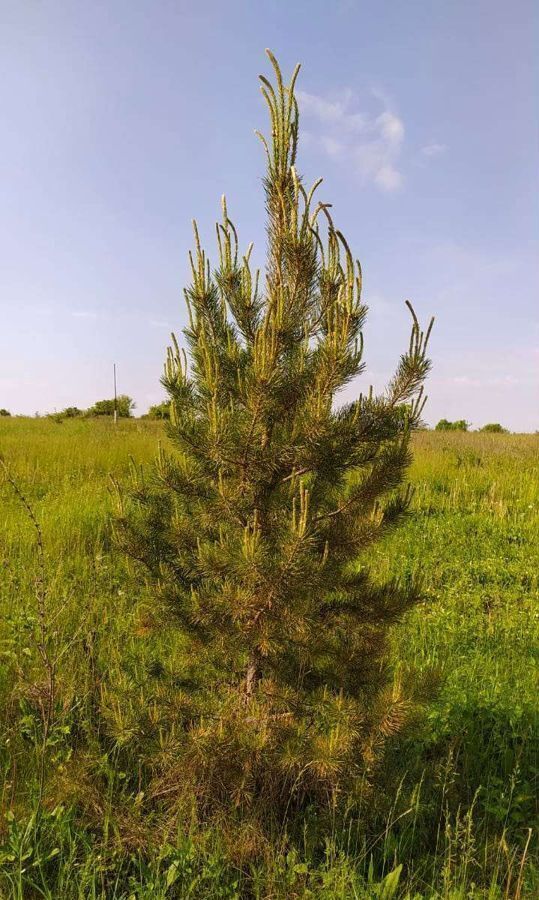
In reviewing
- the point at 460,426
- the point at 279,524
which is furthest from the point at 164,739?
the point at 460,426

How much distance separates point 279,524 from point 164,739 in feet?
4.04

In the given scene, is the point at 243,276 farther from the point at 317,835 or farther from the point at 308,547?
the point at 317,835

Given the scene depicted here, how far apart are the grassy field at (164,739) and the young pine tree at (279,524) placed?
28 cm

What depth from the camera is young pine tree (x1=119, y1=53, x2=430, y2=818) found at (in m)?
2.51

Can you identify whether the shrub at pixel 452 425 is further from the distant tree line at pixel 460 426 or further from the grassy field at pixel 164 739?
the grassy field at pixel 164 739

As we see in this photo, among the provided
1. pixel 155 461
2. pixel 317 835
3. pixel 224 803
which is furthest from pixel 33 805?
pixel 155 461

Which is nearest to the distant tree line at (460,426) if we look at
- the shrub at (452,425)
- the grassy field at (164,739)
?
the shrub at (452,425)

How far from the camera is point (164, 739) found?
2777 mm

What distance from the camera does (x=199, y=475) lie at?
9.41ft

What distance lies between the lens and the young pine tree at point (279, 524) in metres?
2.51

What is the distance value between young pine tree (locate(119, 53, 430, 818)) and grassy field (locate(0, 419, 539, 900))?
0.28 m

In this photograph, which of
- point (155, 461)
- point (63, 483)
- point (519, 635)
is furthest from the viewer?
point (63, 483)

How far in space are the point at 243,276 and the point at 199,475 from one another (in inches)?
41.1

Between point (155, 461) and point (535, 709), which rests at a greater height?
point (155, 461)
